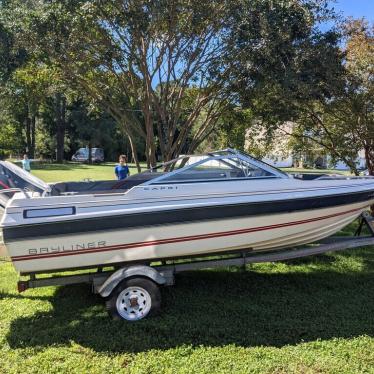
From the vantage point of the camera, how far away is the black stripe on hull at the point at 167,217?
4.44m

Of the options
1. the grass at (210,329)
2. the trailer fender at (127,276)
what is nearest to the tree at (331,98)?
the grass at (210,329)

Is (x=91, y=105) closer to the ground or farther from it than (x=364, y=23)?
closer to the ground

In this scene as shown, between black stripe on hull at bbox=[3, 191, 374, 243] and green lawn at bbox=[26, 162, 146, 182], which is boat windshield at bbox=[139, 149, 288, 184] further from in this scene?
green lawn at bbox=[26, 162, 146, 182]

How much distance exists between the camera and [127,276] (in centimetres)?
470

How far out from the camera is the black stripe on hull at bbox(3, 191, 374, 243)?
444 cm

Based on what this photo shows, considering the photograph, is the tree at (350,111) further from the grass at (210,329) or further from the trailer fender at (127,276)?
the trailer fender at (127,276)

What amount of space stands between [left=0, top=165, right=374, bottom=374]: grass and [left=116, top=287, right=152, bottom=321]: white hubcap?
14 cm

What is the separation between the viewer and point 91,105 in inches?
469

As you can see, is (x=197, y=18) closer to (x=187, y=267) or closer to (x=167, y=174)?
(x=167, y=174)

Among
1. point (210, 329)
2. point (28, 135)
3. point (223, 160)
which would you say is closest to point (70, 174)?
point (28, 135)

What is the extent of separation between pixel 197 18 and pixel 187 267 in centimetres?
515

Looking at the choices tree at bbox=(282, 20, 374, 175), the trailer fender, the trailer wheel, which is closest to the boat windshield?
the trailer fender

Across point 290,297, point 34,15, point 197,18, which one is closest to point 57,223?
point 290,297

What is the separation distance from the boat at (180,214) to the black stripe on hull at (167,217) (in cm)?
1
